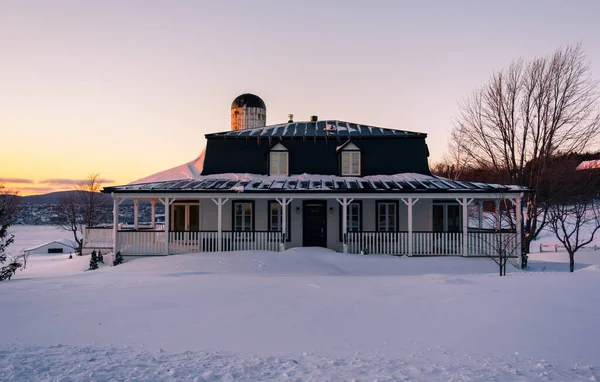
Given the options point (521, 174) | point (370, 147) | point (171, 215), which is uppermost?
point (370, 147)

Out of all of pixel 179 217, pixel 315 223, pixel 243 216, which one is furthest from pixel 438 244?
pixel 179 217

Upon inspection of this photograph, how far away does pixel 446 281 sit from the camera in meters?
11.4

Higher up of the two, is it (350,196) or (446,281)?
(350,196)

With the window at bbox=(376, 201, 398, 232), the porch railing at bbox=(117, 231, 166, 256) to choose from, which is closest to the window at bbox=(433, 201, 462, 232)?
the window at bbox=(376, 201, 398, 232)

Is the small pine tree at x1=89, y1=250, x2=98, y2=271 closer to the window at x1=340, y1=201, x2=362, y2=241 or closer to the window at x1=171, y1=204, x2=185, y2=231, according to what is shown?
the window at x1=171, y1=204, x2=185, y2=231

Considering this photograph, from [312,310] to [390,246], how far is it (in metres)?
11.0

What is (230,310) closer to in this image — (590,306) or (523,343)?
(523,343)

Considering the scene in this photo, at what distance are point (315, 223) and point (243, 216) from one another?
3.53 metres

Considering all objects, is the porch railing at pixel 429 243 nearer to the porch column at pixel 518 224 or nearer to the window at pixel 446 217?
the porch column at pixel 518 224

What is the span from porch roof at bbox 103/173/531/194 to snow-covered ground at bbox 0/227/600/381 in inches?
260

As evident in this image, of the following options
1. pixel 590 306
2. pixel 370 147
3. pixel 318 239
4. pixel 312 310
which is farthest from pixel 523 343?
pixel 370 147

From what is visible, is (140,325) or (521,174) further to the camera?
(521,174)

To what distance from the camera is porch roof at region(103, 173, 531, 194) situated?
18156mm

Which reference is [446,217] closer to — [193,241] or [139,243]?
[193,241]
